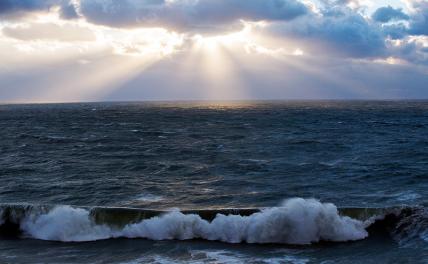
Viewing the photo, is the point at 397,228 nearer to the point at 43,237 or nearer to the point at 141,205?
the point at 141,205

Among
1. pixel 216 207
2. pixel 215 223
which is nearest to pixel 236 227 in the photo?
pixel 215 223

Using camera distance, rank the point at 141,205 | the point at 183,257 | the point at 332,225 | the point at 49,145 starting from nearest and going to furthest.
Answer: the point at 183,257 → the point at 332,225 → the point at 141,205 → the point at 49,145

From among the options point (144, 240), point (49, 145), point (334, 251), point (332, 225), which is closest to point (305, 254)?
point (334, 251)

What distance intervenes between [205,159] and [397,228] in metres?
22.3

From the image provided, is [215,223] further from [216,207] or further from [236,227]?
[216,207]

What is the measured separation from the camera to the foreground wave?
20.4 meters

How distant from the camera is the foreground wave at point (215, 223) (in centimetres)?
2039

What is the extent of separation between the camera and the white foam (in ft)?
66.6

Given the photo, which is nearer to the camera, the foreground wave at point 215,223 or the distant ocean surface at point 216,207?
the distant ocean surface at point 216,207

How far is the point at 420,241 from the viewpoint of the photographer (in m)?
18.9

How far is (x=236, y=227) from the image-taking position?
818 inches

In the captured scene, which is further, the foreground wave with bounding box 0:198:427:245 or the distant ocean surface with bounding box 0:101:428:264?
the foreground wave with bounding box 0:198:427:245

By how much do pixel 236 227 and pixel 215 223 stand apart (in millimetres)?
896

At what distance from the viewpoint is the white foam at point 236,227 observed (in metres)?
20.3
